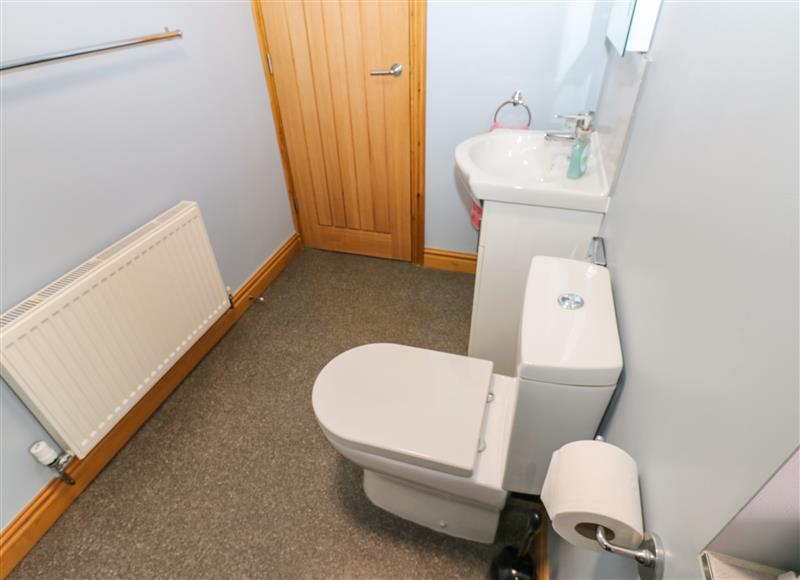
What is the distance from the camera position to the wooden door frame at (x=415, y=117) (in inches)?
73.2

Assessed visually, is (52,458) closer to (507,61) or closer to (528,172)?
(528,172)

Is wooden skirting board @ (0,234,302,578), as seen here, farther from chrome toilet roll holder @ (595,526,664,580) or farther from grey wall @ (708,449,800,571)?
grey wall @ (708,449,800,571)

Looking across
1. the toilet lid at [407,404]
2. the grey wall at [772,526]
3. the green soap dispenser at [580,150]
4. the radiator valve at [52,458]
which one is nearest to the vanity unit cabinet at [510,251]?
the green soap dispenser at [580,150]

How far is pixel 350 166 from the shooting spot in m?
2.31

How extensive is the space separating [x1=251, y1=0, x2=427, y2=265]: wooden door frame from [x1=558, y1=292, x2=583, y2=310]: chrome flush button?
4.50 feet

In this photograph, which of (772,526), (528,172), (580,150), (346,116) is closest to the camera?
(772,526)

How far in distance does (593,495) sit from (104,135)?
5.48ft

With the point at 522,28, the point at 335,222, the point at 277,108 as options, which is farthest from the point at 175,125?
the point at 522,28

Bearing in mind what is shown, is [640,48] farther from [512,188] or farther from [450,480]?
[450,480]

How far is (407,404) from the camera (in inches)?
46.6

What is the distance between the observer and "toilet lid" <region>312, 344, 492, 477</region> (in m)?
1.09

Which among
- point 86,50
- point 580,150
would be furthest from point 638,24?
point 86,50

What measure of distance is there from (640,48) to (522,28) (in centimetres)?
89

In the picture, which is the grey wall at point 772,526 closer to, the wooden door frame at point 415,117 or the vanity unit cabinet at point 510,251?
the vanity unit cabinet at point 510,251
